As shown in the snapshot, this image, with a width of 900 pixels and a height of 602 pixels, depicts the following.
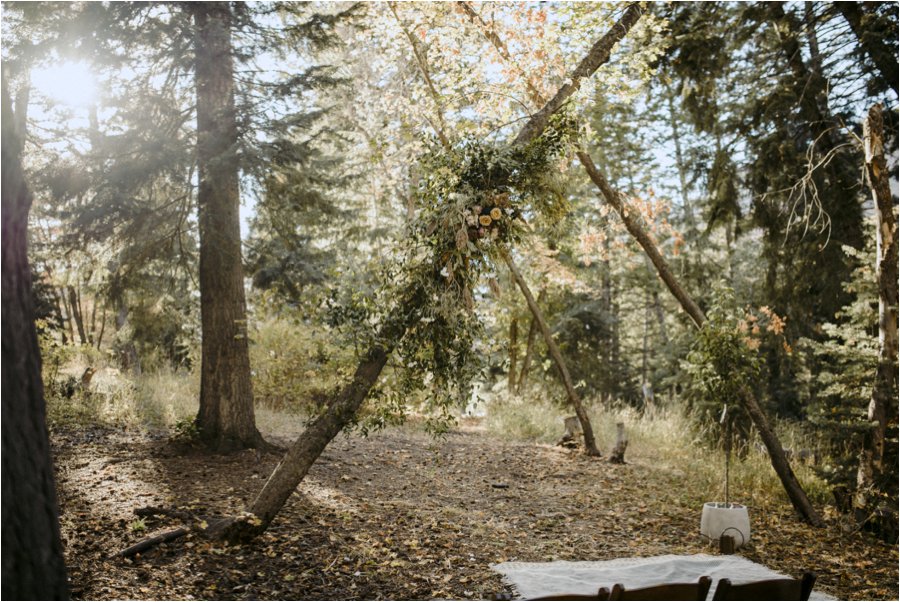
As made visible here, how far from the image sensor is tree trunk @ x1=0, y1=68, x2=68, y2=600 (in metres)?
2.37

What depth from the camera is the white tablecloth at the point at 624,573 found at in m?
4.48

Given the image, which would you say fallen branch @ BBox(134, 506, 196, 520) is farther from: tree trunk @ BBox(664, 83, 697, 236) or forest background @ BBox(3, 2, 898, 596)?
tree trunk @ BBox(664, 83, 697, 236)

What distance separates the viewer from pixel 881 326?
6176 millimetres

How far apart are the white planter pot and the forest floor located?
0.47 feet

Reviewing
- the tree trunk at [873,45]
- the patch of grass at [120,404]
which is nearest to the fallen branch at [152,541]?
the patch of grass at [120,404]

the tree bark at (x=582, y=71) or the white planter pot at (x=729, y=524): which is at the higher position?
the tree bark at (x=582, y=71)

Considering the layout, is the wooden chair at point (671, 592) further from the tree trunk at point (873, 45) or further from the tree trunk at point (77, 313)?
the tree trunk at point (77, 313)

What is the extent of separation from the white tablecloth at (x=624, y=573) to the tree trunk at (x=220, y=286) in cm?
382

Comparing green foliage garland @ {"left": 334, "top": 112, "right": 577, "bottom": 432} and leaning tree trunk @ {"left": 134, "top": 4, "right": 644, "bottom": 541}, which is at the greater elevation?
green foliage garland @ {"left": 334, "top": 112, "right": 577, "bottom": 432}

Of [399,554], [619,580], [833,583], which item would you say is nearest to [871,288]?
[833,583]

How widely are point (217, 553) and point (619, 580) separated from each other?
289cm

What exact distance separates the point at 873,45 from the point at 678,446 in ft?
20.1

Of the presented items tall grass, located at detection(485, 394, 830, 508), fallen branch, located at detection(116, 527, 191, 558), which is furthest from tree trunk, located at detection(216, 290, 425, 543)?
tall grass, located at detection(485, 394, 830, 508)

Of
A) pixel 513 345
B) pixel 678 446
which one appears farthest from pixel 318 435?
pixel 513 345
